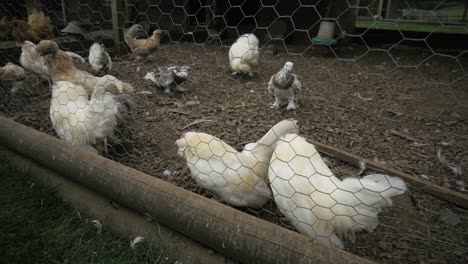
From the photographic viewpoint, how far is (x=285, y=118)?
2.36 m

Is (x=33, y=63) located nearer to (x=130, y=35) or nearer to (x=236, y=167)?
(x=130, y=35)

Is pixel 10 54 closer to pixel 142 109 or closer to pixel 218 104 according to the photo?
pixel 142 109

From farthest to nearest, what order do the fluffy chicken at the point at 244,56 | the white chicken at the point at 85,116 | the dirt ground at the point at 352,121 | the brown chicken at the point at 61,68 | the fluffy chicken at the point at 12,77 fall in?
the fluffy chicken at the point at 244,56 → the fluffy chicken at the point at 12,77 → the brown chicken at the point at 61,68 → the white chicken at the point at 85,116 → the dirt ground at the point at 352,121

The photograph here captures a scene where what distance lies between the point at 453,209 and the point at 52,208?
1723mm

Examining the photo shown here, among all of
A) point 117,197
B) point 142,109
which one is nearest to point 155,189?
point 117,197

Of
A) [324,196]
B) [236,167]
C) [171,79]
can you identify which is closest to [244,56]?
[171,79]

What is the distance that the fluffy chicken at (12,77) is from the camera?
255 cm

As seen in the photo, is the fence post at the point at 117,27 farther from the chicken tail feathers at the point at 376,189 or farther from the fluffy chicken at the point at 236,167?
the chicken tail feathers at the point at 376,189

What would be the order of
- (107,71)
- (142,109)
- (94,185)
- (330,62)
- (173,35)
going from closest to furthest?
(94,185)
(142,109)
(107,71)
(330,62)
(173,35)

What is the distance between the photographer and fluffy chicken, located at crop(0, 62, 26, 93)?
2555 mm

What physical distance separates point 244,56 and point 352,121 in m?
1.30

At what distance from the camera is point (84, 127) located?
166 cm

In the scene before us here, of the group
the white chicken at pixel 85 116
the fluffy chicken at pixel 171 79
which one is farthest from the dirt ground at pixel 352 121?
the white chicken at pixel 85 116

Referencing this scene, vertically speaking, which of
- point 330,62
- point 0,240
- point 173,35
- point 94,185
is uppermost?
point 94,185
